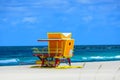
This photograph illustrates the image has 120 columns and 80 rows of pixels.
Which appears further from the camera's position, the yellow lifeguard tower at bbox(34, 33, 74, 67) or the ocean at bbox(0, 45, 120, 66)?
the ocean at bbox(0, 45, 120, 66)

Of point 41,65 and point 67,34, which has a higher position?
point 67,34

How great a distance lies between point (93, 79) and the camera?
26234 millimetres

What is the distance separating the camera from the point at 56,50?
34.8 meters

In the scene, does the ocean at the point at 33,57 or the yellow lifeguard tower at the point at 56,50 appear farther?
the ocean at the point at 33,57

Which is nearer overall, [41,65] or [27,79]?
[27,79]

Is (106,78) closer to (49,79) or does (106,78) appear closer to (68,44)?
(49,79)

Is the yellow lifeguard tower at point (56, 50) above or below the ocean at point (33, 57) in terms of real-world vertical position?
above

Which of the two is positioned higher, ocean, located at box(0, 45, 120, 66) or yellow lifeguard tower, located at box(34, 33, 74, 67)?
A: yellow lifeguard tower, located at box(34, 33, 74, 67)

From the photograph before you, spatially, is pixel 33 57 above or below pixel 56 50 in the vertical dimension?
below

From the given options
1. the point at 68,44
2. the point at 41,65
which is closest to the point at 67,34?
the point at 68,44

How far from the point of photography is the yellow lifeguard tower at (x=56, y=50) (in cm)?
3462

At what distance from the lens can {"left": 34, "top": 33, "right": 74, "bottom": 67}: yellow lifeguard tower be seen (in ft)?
114

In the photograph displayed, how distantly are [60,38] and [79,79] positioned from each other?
8.94 meters

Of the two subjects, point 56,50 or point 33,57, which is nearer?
point 56,50
